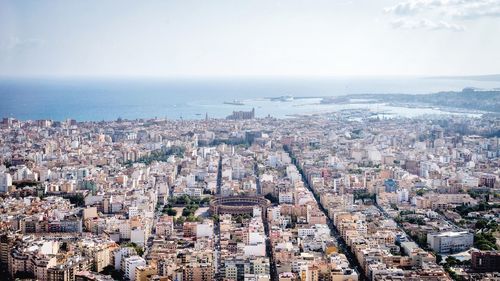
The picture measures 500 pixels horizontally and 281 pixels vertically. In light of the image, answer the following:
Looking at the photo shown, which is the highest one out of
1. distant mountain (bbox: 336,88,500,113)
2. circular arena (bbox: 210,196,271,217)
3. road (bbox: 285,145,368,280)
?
distant mountain (bbox: 336,88,500,113)

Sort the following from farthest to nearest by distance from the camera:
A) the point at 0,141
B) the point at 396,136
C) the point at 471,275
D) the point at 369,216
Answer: the point at 396,136 → the point at 0,141 → the point at 369,216 → the point at 471,275

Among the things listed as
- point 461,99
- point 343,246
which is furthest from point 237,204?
point 461,99

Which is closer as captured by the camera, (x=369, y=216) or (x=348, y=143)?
(x=369, y=216)

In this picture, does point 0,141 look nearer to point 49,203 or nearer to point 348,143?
point 49,203

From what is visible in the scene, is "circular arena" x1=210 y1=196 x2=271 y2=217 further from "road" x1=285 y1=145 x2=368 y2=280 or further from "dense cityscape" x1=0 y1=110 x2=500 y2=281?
"road" x1=285 y1=145 x2=368 y2=280

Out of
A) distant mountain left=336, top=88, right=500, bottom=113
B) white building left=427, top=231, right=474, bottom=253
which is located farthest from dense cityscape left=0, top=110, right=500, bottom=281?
distant mountain left=336, top=88, right=500, bottom=113

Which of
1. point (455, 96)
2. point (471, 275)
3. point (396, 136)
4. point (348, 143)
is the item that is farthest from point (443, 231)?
point (455, 96)
